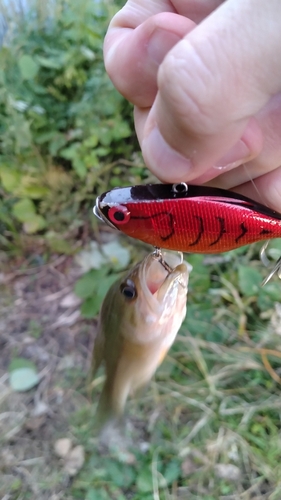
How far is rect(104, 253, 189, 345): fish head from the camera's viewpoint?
933mm

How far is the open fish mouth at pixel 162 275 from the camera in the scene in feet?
2.93

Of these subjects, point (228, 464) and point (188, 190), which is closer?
point (188, 190)

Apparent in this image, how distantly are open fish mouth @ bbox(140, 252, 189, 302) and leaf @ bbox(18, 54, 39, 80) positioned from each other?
4.82ft

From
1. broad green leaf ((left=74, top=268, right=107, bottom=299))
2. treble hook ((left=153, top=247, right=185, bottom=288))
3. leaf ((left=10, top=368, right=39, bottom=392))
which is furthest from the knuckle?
leaf ((left=10, top=368, right=39, bottom=392))

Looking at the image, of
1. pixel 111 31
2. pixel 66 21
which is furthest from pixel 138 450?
pixel 66 21

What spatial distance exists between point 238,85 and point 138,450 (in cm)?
156

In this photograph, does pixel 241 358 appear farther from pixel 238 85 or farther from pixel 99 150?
pixel 238 85

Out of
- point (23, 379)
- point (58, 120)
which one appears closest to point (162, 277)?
point (23, 379)

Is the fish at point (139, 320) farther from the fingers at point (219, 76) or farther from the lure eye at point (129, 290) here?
the fingers at point (219, 76)

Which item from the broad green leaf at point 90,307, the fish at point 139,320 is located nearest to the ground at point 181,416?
the broad green leaf at point 90,307

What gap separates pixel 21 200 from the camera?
216 cm

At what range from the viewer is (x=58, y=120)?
218 cm

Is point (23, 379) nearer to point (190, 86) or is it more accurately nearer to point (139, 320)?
point (139, 320)

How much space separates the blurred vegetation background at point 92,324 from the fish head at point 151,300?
30.5 inches
